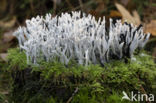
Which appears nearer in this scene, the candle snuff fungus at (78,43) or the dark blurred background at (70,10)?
the candle snuff fungus at (78,43)

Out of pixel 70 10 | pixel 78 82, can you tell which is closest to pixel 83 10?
pixel 70 10

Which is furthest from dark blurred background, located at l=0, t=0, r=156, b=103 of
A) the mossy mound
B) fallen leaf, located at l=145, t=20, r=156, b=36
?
the mossy mound

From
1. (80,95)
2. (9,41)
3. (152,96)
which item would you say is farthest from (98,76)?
(9,41)

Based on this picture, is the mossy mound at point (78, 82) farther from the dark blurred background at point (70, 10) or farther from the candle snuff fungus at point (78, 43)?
the dark blurred background at point (70, 10)

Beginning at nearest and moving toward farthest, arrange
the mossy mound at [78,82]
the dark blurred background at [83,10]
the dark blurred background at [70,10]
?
the mossy mound at [78,82] → the dark blurred background at [70,10] → the dark blurred background at [83,10]

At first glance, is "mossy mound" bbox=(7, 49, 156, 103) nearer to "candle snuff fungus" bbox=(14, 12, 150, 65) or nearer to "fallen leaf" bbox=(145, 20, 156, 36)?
"candle snuff fungus" bbox=(14, 12, 150, 65)

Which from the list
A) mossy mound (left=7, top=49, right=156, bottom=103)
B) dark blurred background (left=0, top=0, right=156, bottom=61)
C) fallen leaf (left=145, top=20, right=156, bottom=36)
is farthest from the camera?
fallen leaf (left=145, top=20, right=156, bottom=36)

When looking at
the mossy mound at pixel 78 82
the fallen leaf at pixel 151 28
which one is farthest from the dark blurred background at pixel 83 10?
the mossy mound at pixel 78 82

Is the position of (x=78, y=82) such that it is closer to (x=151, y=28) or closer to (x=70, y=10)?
(x=70, y=10)
